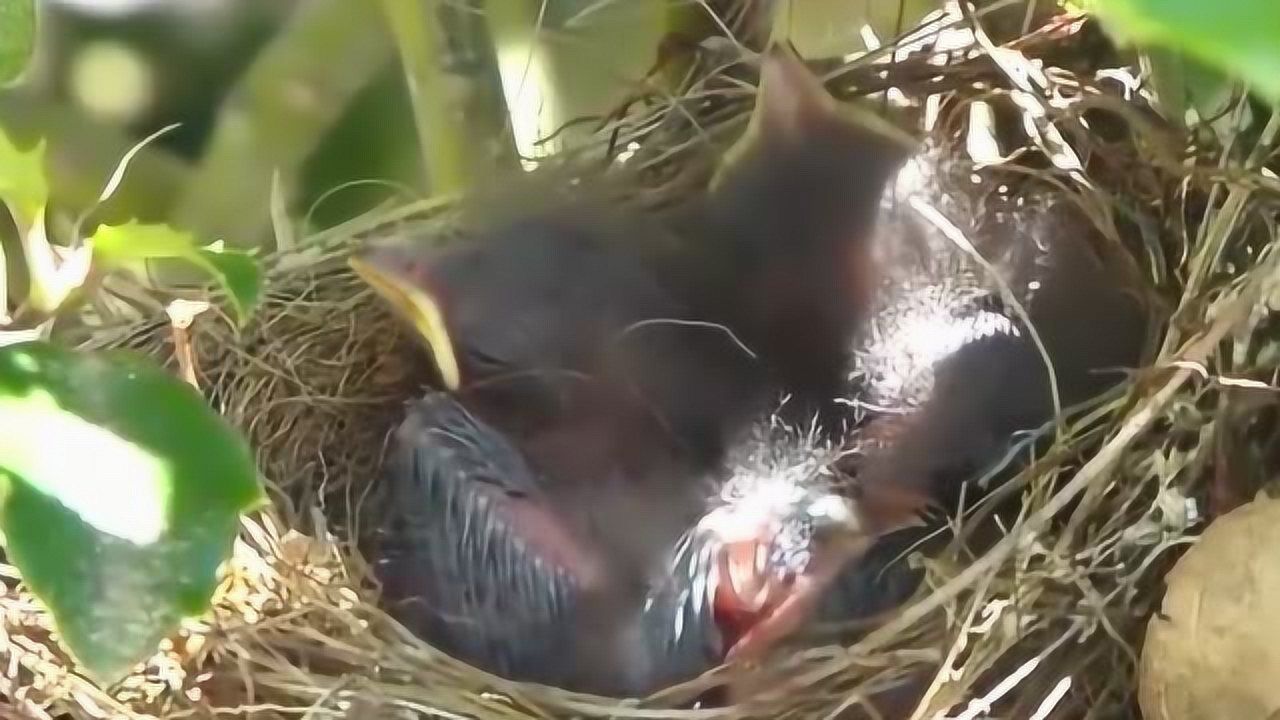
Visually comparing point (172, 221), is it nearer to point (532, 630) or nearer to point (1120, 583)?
point (532, 630)

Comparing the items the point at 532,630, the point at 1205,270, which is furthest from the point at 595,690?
the point at 1205,270

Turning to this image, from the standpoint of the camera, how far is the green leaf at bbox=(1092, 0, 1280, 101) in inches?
9.2

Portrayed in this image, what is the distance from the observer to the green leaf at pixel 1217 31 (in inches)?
9.2

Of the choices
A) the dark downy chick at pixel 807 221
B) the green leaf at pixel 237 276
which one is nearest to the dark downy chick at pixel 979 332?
the dark downy chick at pixel 807 221

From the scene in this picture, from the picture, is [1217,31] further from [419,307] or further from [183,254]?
[419,307]

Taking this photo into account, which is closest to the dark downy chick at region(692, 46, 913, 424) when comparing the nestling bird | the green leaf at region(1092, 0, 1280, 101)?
the nestling bird

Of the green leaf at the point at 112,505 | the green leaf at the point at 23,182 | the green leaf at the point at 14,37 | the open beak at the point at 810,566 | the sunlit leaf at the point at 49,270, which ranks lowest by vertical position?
the open beak at the point at 810,566

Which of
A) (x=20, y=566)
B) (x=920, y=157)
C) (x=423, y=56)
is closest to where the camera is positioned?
(x=20, y=566)

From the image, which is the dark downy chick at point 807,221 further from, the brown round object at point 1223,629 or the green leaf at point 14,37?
the green leaf at point 14,37

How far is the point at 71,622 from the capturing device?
0.46 meters

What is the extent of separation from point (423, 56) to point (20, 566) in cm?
42

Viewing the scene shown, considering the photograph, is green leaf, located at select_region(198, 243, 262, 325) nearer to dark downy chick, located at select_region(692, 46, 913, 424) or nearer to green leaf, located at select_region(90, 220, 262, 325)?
green leaf, located at select_region(90, 220, 262, 325)

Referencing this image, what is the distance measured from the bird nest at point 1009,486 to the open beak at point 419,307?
0.12 feet

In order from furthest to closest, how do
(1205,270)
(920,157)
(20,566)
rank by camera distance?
(920,157) → (1205,270) → (20,566)
